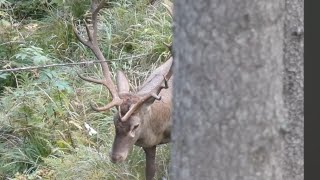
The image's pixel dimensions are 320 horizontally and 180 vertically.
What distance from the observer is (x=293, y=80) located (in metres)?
2.55

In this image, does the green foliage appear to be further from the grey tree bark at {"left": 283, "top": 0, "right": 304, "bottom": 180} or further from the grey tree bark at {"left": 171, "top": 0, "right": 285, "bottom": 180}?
the grey tree bark at {"left": 171, "top": 0, "right": 285, "bottom": 180}

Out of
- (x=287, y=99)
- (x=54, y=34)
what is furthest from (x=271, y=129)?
(x=54, y=34)

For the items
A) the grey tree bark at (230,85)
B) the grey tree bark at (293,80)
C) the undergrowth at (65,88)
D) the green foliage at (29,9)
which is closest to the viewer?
the grey tree bark at (230,85)

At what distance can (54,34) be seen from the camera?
11312 mm

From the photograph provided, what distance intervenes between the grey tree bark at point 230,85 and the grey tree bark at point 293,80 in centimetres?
54

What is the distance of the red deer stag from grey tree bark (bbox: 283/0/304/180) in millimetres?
3553

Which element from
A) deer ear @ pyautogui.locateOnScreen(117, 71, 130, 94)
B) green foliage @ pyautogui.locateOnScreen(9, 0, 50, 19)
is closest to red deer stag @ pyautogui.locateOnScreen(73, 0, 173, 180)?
deer ear @ pyautogui.locateOnScreen(117, 71, 130, 94)

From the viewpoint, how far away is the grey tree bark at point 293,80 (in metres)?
2.53

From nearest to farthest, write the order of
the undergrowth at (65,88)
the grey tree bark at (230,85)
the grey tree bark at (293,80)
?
1. the grey tree bark at (230,85)
2. the grey tree bark at (293,80)
3. the undergrowth at (65,88)

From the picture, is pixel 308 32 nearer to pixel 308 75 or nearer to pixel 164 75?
pixel 308 75

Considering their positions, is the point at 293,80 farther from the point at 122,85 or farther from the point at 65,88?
the point at 65,88

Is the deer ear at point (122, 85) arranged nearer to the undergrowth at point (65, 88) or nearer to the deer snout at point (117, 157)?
the deer snout at point (117, 157)

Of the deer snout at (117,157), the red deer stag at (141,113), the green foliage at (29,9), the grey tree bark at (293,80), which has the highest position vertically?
the green foliage at (29,9)

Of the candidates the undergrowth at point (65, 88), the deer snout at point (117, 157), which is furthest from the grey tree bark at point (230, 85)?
the undergrowth at point (65, 88)
